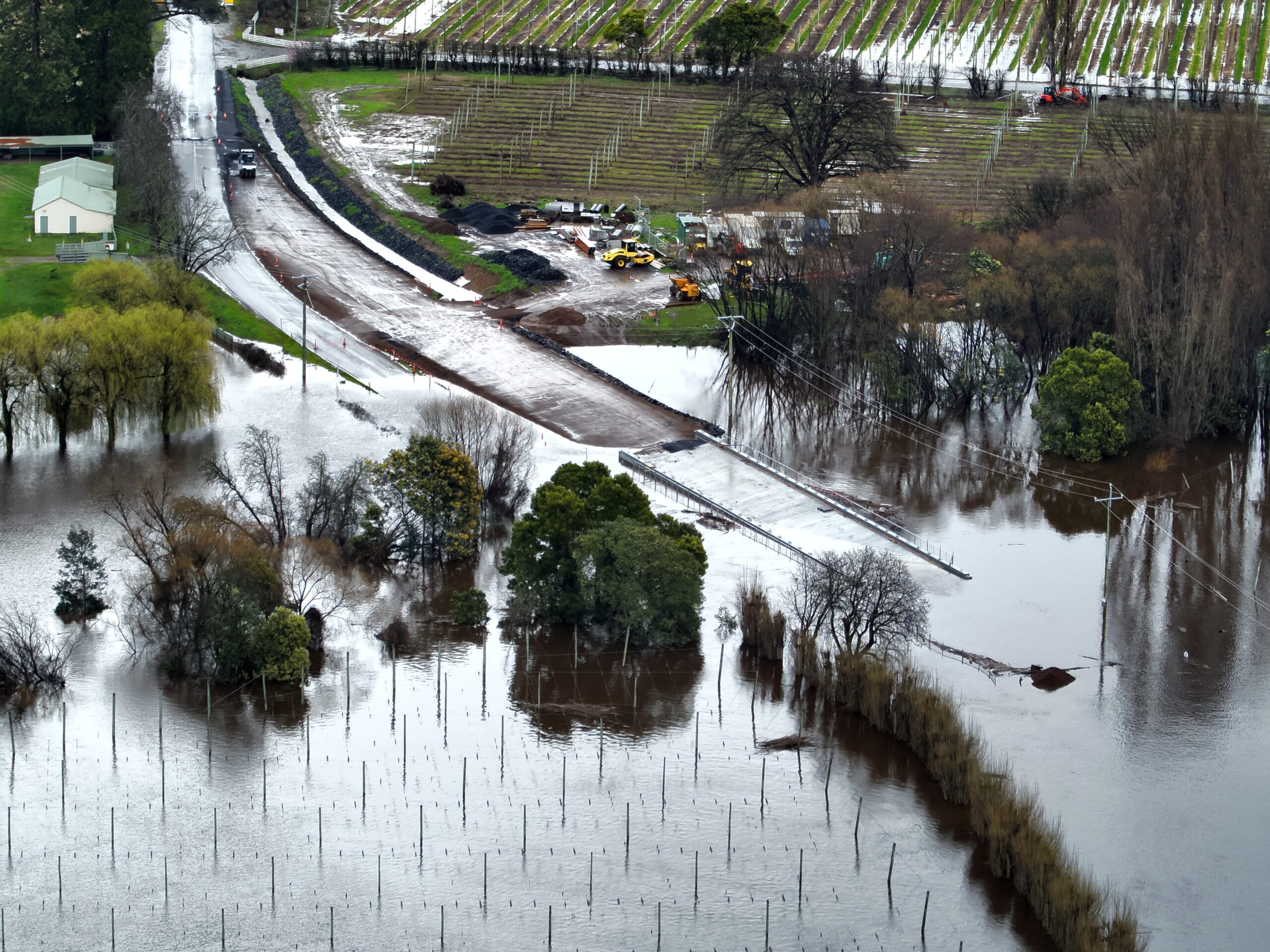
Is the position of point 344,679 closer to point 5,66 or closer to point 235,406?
point 235,406

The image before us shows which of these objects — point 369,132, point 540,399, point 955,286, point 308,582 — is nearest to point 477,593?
point 308,582

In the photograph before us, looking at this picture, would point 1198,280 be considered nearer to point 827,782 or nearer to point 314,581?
point 827,782

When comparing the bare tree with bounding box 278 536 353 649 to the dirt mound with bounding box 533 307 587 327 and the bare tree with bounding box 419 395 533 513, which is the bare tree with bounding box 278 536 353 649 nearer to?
the bare tree with bounding box 419 395 533 513

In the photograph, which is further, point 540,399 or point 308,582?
point 540,399

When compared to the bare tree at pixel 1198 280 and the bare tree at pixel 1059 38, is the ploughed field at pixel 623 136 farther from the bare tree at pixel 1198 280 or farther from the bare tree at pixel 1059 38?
the bare tree at pixel 1198 280

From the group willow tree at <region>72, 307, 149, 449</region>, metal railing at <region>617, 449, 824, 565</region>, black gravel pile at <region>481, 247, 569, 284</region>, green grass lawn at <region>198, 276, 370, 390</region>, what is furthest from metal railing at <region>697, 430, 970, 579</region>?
willow tree at <region>72, 307, 149, 449</region>

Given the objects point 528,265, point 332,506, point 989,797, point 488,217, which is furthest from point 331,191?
point 989,797
